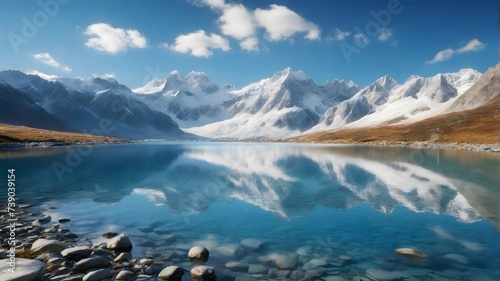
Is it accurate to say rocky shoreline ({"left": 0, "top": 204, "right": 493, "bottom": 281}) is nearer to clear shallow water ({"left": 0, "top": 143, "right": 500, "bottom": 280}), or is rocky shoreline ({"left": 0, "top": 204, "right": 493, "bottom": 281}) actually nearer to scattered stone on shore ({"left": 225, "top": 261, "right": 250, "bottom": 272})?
scattered stone on shore ({"left": 225, "top": 261, "right": 250, "bottom": 272})

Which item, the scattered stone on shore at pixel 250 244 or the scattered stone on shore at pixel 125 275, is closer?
the scattered stone on shore at pixel 125 275

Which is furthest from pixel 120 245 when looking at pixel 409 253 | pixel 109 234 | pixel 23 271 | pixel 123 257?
pixel 409 253

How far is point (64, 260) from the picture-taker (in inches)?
563

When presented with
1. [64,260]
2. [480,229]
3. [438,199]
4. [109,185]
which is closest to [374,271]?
[480,229]

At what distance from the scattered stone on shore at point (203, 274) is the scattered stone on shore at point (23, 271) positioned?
18.4 ft

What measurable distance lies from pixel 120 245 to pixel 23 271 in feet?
16.7

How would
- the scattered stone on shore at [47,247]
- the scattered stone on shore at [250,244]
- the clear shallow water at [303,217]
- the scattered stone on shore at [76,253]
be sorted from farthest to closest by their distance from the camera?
the scattered stone on shore at [250,244] < the clear shallow water at [303,217] < the scattered stone on shore at [47,247] < the scattered stone on shore at [76,253]

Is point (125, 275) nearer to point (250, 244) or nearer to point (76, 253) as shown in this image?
point (76, 253)

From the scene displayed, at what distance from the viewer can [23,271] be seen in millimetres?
11680

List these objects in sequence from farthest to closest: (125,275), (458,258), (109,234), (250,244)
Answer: (109,234)
(250,244)
(458,258)
(125,275)

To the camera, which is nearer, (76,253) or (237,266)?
(237,266)

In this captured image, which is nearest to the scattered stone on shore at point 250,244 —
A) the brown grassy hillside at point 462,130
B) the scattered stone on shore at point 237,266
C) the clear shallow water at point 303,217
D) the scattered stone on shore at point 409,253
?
the clear shallow water at point 303,217

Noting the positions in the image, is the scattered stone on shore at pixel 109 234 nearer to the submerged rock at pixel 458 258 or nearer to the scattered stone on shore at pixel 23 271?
the scattered stone on shore at pixel 23 271

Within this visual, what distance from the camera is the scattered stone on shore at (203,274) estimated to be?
13.3 m
